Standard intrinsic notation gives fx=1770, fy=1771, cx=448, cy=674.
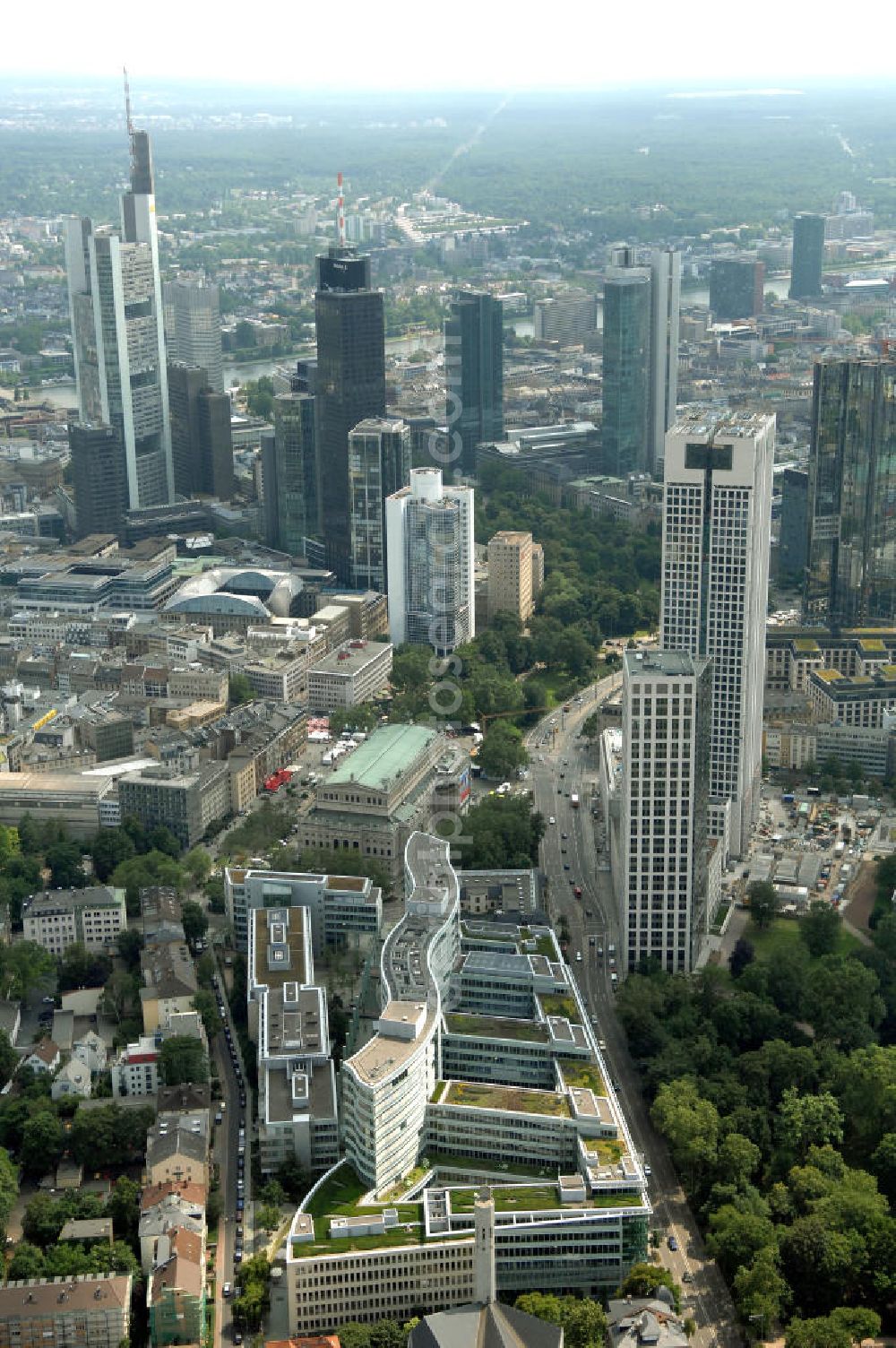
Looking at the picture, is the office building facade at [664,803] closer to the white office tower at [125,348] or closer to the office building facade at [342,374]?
the office building facade at [342,374]

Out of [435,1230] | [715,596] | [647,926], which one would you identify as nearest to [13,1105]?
[435,1230]

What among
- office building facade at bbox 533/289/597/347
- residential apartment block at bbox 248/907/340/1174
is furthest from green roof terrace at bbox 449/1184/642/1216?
office building facade at bbox 533/289/597/347

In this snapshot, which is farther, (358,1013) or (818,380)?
(818,380)

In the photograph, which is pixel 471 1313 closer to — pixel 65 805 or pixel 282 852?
pixel 282 852

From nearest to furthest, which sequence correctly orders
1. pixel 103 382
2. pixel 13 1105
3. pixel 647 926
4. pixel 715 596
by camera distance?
1. pixel 13 1105
2. pixel 647 926
3. pixel 715 596
4. pixel 103 382

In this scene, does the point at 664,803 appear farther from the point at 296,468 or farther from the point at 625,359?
the point at 625,359

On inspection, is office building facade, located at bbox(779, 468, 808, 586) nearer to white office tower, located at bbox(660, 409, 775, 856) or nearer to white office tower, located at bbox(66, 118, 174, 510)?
white office tower, located at bbox(660, 409, 775, 856)

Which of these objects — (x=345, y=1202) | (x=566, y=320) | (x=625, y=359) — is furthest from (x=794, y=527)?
(x=566, y=320)
